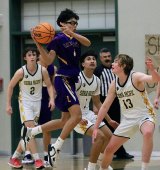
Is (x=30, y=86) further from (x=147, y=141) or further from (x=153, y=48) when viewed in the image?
(x=153, y=48)

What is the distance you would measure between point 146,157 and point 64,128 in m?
1.66

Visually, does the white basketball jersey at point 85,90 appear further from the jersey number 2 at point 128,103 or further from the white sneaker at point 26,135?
the jersey number 2 at point 128,103

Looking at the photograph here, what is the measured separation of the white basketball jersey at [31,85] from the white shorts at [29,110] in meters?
0.09

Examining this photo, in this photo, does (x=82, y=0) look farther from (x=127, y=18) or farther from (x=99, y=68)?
(x=99, y=68)

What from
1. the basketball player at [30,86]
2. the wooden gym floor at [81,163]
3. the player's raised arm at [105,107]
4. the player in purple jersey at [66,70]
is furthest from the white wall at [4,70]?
the player's raised arm at [105,107]

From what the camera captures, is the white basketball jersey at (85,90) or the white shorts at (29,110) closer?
the white basketball jersey at (85,90)

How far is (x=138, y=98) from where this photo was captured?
9305mm

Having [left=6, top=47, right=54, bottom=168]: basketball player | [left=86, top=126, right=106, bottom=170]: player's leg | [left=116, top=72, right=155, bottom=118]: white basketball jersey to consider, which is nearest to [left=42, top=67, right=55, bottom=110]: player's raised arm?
[left=6, top=47, right=54, bottom=168]: basketball player

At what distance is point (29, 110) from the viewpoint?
11430 millimetres

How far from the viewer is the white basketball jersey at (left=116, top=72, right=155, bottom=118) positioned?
930 cm

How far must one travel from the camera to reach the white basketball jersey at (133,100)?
9305 mm

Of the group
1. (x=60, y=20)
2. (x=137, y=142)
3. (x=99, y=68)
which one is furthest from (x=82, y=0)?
(x=60, y=20)

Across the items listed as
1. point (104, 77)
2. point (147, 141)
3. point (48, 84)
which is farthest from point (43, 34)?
point (104, 77)

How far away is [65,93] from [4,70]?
456 cm
